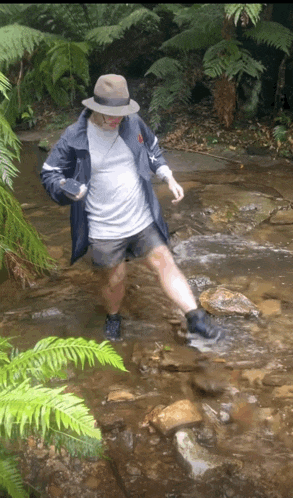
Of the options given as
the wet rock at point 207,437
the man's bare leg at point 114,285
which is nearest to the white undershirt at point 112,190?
the man's bare leg at point 114,285

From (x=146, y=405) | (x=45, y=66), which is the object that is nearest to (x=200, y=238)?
(x=146, y=405)

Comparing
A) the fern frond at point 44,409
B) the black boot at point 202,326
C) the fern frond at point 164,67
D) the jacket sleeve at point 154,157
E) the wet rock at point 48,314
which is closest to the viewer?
the fern frond at point 44,409

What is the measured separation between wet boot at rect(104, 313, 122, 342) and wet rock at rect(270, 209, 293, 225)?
2.39 m

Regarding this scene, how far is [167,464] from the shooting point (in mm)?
2287

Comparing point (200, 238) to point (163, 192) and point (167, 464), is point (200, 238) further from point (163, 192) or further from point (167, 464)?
point (167, 464)

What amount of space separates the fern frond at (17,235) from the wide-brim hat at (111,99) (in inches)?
37.1

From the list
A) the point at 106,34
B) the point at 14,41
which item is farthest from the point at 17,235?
the point at 106,34

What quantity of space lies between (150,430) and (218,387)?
506mm

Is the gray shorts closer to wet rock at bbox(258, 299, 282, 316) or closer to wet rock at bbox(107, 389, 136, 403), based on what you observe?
wet rock at bbox(107, 389, 136, 403)

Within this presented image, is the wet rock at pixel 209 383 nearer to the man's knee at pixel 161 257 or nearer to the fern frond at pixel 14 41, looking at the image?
the man's knee at pixel 161 257

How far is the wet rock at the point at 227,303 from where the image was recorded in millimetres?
3493

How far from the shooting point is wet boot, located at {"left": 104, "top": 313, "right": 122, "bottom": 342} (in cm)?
333

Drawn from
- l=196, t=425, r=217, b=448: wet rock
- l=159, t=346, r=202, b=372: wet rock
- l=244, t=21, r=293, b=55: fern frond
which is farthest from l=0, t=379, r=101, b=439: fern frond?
l=244, t=21, r=293, b=55: fern frond

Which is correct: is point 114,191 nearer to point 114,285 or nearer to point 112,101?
point 112,101
